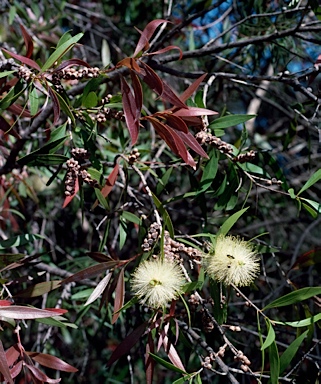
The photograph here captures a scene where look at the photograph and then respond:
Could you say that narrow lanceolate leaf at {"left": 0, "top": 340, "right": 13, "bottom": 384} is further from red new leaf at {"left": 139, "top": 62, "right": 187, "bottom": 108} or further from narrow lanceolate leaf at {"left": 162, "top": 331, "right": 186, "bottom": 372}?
red new leaf at {"left": 139, "top": 62, "right": 187, "bottom": 108}

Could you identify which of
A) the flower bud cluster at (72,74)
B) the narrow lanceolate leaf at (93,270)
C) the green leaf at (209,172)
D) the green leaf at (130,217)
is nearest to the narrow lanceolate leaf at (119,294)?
the narrow lanceolate leaf at (93,270)

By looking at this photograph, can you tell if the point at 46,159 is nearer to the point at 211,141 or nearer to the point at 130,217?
the point at 130,217

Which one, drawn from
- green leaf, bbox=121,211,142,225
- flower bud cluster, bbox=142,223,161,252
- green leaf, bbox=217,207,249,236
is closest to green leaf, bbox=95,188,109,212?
green leaf, bbox=121,211,142,225

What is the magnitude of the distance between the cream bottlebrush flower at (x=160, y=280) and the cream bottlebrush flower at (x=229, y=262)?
6 centimetres

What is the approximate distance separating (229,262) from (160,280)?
12cm

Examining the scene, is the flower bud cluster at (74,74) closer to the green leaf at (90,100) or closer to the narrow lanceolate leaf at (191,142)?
the green leaf at (90,100)

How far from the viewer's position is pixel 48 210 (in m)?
2.19

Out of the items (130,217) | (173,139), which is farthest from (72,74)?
(130,217)

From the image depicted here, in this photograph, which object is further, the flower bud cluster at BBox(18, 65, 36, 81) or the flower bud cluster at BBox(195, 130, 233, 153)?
the flower bud cluster at BBox(195, 130, 233, 153)

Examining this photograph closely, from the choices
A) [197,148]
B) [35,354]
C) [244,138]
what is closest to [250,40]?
[244,138]

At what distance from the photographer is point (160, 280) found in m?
0.93

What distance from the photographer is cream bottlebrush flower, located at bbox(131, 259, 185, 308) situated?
3.04 ft

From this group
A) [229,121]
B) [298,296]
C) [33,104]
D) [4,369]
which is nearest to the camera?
[4,369]

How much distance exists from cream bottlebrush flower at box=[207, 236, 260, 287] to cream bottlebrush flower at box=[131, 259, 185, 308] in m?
0.06
